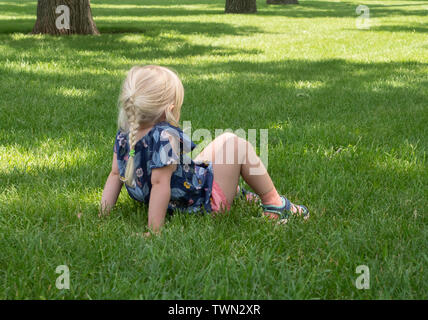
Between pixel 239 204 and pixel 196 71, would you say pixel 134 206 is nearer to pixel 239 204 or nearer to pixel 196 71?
pixel 239 204

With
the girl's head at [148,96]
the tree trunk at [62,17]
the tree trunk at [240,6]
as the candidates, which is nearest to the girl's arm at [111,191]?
the girl's head at [148,96]

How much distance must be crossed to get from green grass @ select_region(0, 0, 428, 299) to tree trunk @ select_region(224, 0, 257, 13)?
10.9 m

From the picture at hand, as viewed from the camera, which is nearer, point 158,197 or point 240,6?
point 158,197

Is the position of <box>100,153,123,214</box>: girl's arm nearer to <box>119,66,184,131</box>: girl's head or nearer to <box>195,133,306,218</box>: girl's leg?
<box>119,66,184,131</box>: girl's head

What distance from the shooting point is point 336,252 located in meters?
2.37

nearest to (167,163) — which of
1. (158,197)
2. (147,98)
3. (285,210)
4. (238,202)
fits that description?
(158,197)

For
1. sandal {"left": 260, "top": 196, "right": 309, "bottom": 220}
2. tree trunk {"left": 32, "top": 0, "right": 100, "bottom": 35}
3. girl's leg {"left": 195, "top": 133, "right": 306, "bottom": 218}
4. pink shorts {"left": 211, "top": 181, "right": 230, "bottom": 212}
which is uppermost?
tree trunk {"left": 32, "top": 0, "right": 100, "bottom": 35}

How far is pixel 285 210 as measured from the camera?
2.88 meters

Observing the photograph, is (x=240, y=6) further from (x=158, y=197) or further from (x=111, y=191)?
(x=158, y=197)

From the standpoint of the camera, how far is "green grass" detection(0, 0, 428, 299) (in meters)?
2.17

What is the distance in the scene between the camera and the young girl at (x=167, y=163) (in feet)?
8.42

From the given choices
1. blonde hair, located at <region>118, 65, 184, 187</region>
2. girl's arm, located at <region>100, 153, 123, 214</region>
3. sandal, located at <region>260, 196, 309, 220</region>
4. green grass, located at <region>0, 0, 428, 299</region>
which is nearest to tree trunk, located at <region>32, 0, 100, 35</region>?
green grass, located at <region>0, 0, 428, 299</region>

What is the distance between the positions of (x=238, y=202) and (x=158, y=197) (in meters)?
0.60

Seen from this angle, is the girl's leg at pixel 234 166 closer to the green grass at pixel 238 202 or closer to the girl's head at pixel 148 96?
the green grass at pixel 238 202
